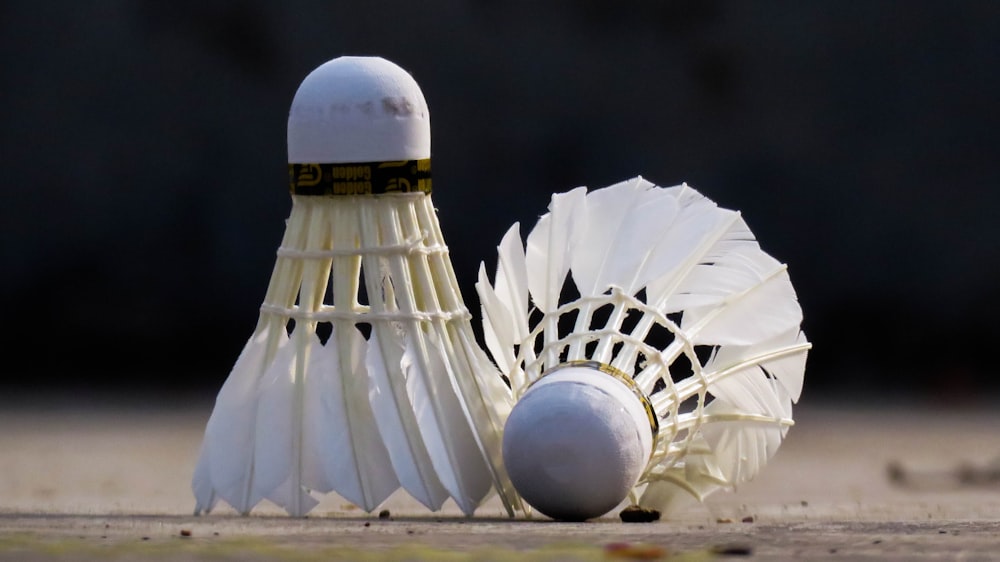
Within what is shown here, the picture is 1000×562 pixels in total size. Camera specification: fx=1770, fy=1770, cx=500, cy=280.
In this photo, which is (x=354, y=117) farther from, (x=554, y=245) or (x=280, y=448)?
(x=280, y=448)

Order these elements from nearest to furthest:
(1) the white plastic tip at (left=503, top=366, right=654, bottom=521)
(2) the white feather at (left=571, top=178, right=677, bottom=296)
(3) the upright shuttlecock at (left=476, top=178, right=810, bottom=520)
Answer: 1. (1) the white plastic tip at (left=503, top=366, right=654, bottom=521)
2. (3) the upright shuttlecock at (left=476, top=178, right=810, bottom=520)
3. (2) the white feather at (left=571, top=178, right=677, bottom=296)

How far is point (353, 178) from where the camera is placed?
3.71 m

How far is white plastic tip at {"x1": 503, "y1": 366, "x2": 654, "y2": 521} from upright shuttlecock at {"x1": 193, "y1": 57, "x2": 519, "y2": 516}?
0.20 metres

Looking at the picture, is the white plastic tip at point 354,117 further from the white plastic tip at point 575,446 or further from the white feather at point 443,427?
the white plastic tip at point 575,446

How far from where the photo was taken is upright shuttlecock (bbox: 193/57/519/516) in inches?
145

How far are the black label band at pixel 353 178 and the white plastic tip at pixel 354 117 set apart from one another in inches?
0.5

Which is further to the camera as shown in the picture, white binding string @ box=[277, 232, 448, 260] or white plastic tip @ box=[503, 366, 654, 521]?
white binding string @ box=[277, 232, 448, 260]

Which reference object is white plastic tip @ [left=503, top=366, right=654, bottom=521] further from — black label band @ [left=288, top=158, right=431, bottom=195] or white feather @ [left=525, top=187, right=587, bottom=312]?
black label band @ [left=288, top=158, right=431, bottom=195]

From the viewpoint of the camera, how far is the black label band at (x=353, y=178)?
146 inches

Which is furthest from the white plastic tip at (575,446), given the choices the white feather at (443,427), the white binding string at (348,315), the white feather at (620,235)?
the white feather at (620,235)

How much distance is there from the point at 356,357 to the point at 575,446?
556mm

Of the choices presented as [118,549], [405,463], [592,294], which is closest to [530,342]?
[592,294]

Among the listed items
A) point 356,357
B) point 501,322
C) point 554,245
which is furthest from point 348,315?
point 554,245

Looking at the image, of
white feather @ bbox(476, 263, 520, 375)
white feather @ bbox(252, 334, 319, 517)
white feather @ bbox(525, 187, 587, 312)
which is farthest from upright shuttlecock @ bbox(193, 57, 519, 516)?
white feather @ bbox(525, 187, 587, 312)
